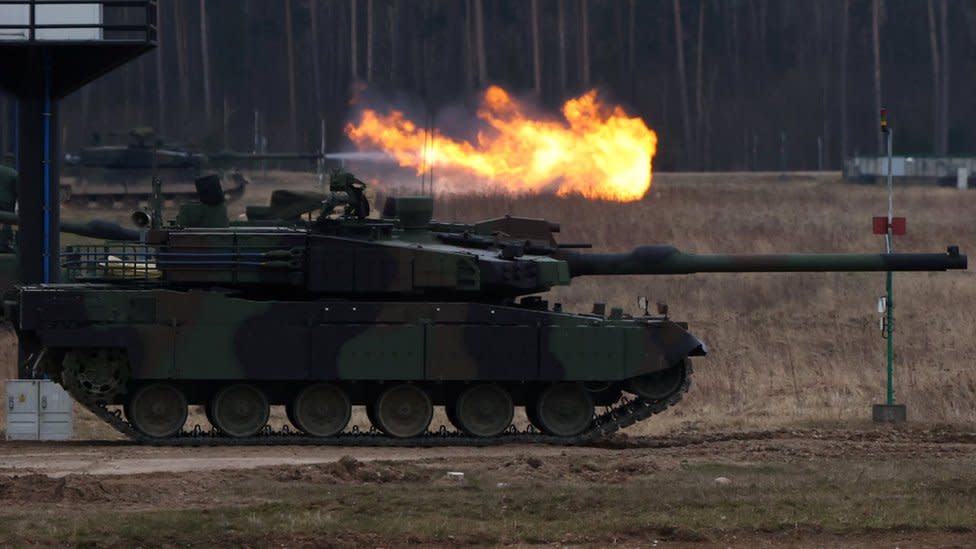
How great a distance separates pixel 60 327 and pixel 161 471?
393 cm

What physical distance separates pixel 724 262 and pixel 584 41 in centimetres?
5065

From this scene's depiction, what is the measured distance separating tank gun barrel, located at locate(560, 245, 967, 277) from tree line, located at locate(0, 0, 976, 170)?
50132mm

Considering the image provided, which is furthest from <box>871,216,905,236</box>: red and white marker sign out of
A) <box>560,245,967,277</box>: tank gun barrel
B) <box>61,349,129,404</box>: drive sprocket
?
<box>61,349,129,404</box>: drive sprocket

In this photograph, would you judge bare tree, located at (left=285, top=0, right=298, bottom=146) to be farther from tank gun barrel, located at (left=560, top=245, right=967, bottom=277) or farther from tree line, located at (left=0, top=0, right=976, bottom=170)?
tank gun barrel, located at (left=560, top=245, right=967, bottom=277)

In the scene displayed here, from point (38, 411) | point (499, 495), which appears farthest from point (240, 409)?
point (499, 495)

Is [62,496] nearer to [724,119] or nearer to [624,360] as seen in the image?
[624,360]

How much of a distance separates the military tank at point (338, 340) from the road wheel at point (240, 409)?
0.02 m

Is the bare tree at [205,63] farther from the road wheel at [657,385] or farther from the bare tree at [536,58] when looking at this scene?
the road wheel at [657,385]

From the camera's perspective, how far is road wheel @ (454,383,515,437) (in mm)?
24031

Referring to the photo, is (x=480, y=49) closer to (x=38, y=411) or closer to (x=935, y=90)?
(x=935, y=90)

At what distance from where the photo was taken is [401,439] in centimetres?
2364

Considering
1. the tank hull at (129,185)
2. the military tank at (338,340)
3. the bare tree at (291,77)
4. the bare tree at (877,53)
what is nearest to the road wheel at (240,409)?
the military tank at (338,340)

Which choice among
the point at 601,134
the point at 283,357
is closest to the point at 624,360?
the point at 283,357

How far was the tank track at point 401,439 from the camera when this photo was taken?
23.5 meters
